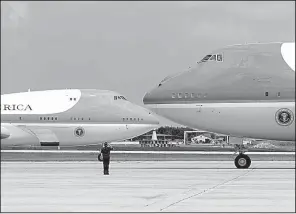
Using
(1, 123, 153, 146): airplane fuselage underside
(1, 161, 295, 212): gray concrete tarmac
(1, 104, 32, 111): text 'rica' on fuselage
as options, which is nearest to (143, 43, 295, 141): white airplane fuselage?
(1, 161, 295, 212): gray concrete tarmac

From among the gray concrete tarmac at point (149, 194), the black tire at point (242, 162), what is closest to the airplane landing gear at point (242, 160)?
the black tire at point (242, 162)

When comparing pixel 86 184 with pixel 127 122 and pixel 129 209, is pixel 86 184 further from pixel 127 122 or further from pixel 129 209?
pixel 127 122

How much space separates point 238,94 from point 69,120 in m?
30.7

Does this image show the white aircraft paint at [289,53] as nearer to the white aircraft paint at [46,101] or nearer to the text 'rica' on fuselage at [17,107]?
the text 'rica' on fuselage at [17,107]

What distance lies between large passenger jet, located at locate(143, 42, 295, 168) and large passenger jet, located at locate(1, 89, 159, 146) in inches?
1067

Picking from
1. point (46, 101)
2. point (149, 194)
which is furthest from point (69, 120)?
point (149, 194)

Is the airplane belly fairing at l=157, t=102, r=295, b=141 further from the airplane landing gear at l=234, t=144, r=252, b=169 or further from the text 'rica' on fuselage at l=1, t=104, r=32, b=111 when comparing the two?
the text 'rica' on fuselage at l=1, t=104, r=32, b=111

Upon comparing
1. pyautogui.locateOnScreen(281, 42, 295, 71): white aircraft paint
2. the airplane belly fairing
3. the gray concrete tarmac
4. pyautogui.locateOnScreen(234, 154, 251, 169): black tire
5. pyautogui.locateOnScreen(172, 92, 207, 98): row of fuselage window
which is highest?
pyautogui.locateOnScreen(281, 42, 295, 71): white aircraft paint

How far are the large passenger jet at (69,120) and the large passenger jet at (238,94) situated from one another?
2711 cm

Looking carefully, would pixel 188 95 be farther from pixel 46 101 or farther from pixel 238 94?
pixel 46 101

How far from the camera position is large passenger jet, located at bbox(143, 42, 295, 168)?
2747cm

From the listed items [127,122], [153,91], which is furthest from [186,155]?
[153,91]

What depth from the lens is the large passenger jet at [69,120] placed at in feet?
184

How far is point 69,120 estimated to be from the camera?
56.9 meters
